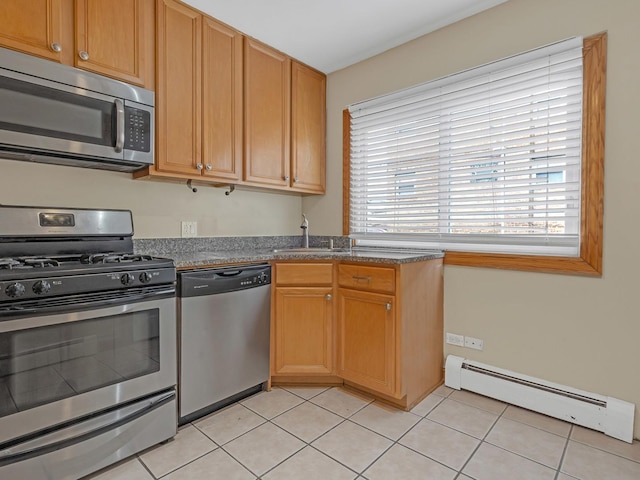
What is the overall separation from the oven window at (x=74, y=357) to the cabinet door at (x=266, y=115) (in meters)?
1.33

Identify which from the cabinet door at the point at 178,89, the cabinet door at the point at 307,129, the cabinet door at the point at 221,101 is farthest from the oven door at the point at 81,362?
the cabinet door at the point at 307,129

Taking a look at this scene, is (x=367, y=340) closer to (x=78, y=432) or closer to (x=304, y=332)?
(x=304, y=332)

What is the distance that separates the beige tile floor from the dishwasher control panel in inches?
29.1

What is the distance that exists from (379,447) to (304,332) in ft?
2.82

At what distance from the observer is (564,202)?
199 cm

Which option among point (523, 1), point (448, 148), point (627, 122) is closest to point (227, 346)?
point (448, 148)

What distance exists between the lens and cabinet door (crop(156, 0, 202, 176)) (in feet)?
6.93

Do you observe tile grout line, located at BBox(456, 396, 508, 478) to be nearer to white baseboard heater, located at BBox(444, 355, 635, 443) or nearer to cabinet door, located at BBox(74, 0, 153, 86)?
white baseboard heater, located at BBox(444, 355, 635, 443)

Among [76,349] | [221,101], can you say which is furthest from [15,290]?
[221,101]

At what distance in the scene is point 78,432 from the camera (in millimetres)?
1477

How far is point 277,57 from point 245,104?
1.75 ft

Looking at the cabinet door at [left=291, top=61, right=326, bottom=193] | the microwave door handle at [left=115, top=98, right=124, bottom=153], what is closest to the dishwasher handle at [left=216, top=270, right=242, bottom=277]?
the microwave door handle at [left=115, top=98, right=124, bottom=153]

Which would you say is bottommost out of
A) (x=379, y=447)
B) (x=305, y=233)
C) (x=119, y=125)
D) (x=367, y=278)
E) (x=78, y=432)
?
(x=379, y=447)

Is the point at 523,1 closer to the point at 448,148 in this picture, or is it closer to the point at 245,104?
the point at 448,148
